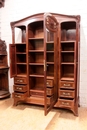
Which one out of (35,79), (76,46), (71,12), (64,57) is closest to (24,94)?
(35,79)

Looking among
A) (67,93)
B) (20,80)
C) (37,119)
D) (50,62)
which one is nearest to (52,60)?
(50,62)

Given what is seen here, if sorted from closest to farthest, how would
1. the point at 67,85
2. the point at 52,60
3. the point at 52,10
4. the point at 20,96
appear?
1. the point at 67,85
2. the point at 52,60
3. the point at 20,96
4. the point at 52,10

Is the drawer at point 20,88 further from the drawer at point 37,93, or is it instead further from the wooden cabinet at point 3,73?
the wooden cabinet at point 3,73

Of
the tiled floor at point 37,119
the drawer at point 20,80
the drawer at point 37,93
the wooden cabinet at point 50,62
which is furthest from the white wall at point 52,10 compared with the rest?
the drawer at point 20,80

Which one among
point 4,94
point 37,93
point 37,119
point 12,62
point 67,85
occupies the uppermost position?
point 12,62

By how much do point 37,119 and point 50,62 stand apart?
1134mm

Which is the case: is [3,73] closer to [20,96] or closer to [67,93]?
[20,96]

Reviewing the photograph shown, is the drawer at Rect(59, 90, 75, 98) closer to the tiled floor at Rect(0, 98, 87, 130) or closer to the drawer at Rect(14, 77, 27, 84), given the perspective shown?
the tiled floor at Rect(0, 98, 87, 130)

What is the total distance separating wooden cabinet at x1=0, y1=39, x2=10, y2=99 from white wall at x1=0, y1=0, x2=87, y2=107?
264 millimetres

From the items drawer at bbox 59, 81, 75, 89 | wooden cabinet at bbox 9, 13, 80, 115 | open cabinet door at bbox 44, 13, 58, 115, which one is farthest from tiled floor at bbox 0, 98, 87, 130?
drawer at bbox 59, 81, 75, 89

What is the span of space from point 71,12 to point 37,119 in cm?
237

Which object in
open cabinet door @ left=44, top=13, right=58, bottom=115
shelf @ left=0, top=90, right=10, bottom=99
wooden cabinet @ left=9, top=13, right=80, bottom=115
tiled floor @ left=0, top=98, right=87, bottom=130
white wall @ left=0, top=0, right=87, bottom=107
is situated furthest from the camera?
shelf @ left=0, top=90, right=10, bottom=99

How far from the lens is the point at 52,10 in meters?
3.17

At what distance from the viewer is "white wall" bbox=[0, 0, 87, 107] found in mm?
2967
